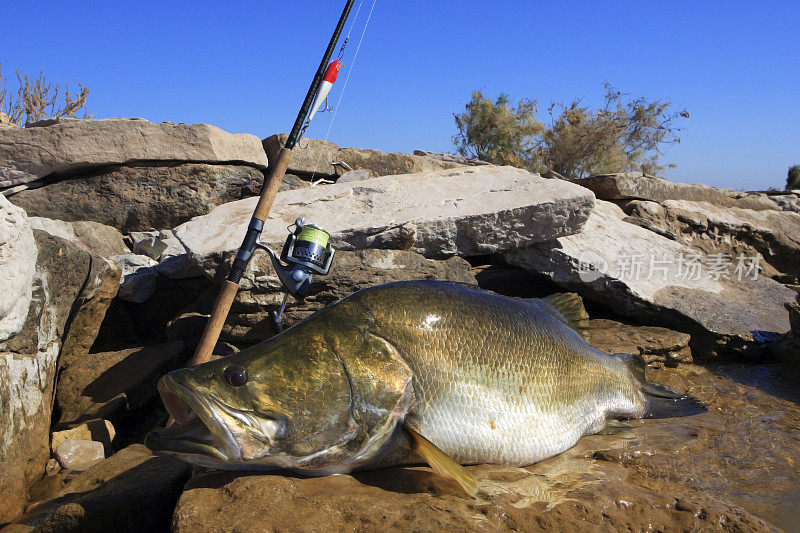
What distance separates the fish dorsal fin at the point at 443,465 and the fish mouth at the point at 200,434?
741 millimetres

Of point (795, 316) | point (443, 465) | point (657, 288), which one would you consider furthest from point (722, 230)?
point (443, 465)

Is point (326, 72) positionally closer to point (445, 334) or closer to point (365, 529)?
point (445, 334)

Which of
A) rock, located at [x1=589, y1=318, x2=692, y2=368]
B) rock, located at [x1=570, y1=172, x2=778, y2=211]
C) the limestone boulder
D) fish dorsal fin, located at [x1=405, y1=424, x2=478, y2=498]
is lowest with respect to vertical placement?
rock, located at [x1=589, y1=318, x2=692, y2=368]

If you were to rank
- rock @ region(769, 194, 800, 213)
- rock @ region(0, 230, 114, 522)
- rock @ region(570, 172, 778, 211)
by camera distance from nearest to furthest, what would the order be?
rock @ region(0, 230, 114, 522) < rock @ region(570, 172, 778, 211) < rock @ region(769, 194, 800, 213)

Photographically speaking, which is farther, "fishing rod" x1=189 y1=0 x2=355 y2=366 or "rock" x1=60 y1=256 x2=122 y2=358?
"rock" x1=60 y1=256 x2=122 y2=358

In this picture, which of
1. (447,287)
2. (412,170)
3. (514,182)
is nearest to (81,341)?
(447,287)

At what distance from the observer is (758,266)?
318 inches

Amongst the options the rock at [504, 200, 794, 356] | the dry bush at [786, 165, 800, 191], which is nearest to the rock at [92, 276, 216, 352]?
the rock at [504, 200, 794, 356]

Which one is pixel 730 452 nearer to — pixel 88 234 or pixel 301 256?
pixel 301 256

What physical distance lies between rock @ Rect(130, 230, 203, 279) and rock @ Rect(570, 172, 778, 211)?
6.19 metres

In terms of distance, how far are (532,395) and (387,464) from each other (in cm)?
83

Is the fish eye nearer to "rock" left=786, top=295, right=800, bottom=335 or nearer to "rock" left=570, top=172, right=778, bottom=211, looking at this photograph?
"rock" left=786, top=295, right=800, bottom=335

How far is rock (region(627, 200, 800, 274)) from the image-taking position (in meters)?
8.29

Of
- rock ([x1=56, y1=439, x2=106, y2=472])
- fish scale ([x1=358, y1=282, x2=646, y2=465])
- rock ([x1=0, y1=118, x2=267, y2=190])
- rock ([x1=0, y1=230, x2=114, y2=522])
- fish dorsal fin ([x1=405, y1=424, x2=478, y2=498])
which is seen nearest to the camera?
fish dorsal fin ([x1=405, y1=424, x2=478, y2=498])
